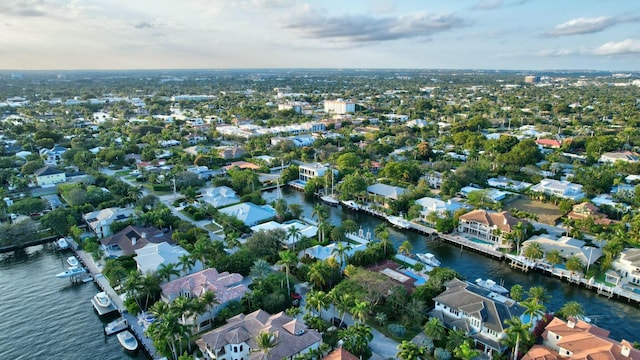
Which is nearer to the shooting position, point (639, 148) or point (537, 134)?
point (639, 148)

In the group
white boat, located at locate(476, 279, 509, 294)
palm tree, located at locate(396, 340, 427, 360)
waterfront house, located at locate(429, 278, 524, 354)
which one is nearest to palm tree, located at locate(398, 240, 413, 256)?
white boat, located at locate(476, 279, 509, 294)

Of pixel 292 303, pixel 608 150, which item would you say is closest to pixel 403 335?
pixel 292 303

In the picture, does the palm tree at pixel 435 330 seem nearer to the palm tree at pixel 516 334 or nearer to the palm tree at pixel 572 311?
the palm tree at pixel 516 334

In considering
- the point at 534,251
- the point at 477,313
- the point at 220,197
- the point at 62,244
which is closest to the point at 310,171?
the point at 220,197

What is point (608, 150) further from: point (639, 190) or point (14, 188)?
point (14, 188)

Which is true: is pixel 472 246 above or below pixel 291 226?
below

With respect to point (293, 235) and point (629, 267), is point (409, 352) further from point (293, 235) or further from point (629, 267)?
point (629, 267)
